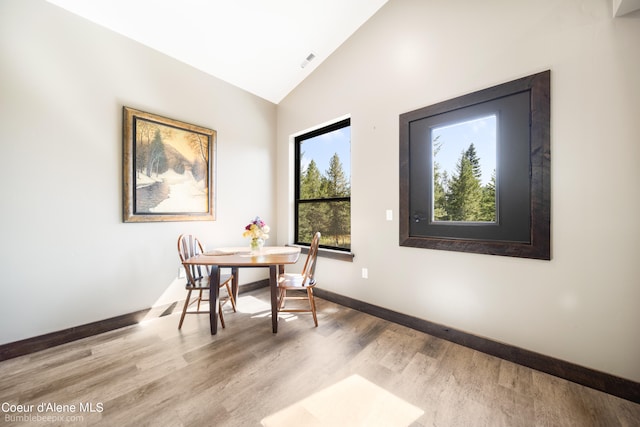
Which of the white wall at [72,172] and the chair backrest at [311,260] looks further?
the chair backrest at [311,260]

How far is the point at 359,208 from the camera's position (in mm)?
2803

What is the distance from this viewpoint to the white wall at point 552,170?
148 cm

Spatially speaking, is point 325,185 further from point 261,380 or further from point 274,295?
point 261,380

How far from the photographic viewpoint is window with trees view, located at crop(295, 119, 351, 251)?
10.2ft

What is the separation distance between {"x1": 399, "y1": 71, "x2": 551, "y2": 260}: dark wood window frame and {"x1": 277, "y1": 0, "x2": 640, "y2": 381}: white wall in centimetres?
6

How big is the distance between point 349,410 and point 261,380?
0.62 metres

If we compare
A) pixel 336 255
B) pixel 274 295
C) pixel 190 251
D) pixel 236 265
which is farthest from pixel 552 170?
pixel 190 251

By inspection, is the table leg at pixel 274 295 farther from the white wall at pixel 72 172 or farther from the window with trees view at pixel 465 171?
the window with trees view at pixel 465 171

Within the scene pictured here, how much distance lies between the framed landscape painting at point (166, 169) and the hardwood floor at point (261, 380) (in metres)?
1.23

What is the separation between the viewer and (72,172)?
6.81 ft

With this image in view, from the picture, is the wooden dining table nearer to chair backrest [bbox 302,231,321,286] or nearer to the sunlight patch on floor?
chair backrest [bbox 302,231,321,286]

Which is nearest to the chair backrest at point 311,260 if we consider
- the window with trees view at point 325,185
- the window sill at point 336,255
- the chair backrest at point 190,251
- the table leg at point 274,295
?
the table leg at point 274,295

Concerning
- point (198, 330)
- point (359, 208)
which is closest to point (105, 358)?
point (198, 330)

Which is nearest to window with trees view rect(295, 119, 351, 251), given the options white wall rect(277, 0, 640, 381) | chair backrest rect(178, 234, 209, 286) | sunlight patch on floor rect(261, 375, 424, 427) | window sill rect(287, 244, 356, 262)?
window sill rect(287, 244, 356, 262)
